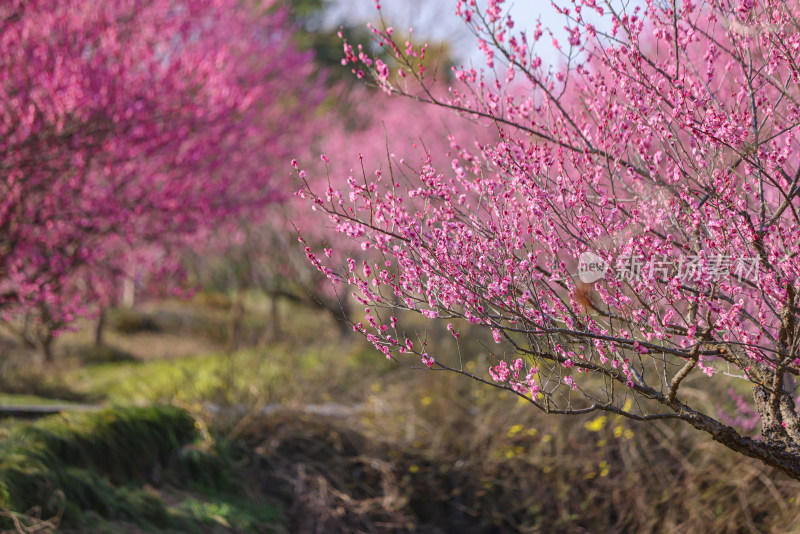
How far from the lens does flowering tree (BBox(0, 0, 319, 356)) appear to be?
7043 millimetres

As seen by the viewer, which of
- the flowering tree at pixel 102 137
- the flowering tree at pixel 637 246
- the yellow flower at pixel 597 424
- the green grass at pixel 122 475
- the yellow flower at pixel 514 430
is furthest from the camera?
the flowering tree at pixel 102 137

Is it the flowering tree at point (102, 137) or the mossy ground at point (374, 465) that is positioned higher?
the flowering tree at point (102, 137)

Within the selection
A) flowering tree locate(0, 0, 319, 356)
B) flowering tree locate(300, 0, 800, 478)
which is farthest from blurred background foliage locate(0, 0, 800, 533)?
flowering tree locate(300, 0, 800, 478)

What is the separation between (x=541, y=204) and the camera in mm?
3396

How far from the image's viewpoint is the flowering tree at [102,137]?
704cm

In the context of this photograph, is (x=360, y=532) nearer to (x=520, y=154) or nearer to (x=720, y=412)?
(x=720, y=412)

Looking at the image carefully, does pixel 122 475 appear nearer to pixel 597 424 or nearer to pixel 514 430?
pixel 514 430

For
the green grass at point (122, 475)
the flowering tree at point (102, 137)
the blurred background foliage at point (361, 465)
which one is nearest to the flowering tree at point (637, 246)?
the blurred background foliage at point (361, 465)

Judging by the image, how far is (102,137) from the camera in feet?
23.9

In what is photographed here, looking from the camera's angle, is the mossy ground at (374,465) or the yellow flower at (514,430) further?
the yellow flower at (514,430)

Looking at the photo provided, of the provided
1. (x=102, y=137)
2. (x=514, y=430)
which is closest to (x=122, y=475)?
(x=102, y=137)

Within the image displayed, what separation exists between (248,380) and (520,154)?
493cm

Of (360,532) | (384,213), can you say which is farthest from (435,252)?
(360,532)

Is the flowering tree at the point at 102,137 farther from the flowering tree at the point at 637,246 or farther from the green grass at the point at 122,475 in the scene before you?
the flowering tree at the point at 637,246
